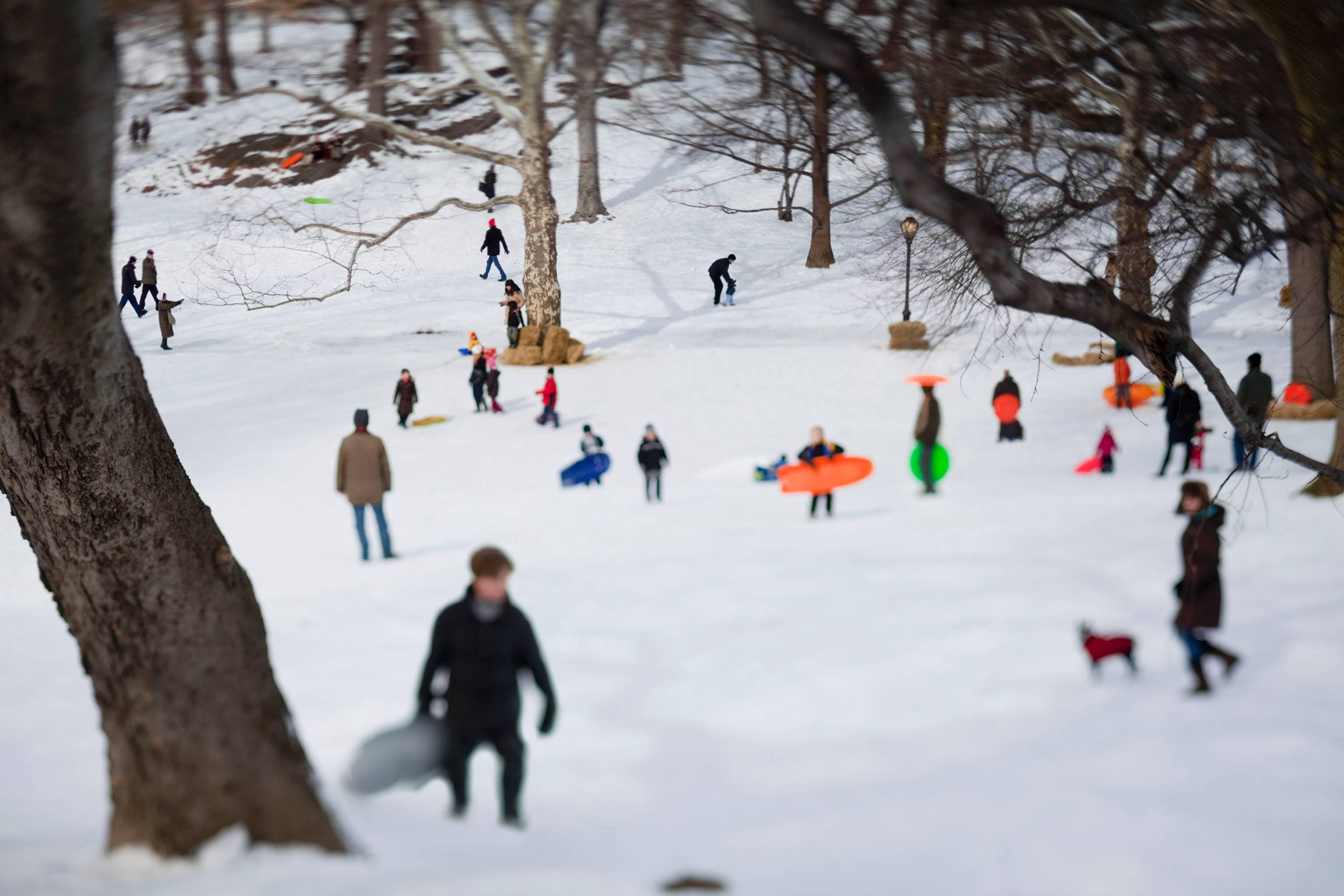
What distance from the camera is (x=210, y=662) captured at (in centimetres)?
451

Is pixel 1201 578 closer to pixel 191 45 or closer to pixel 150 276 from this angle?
pixel 191 45

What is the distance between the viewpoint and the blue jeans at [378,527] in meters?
12.1

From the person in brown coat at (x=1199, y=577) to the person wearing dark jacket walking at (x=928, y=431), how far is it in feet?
21.6

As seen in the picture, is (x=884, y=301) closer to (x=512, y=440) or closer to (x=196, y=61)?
(x=512, y=440)

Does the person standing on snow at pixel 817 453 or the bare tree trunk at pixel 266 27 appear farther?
the person standing on snow at pixel 817 453

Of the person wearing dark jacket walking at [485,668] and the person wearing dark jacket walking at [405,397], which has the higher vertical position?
the person wearing dark jacket walking at [485,668]

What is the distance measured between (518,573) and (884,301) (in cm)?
1867

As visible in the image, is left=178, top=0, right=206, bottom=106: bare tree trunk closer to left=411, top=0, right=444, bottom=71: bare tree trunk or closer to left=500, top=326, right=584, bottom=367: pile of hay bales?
left=411, top=0, right=444, bottom=71: bare tree trunk

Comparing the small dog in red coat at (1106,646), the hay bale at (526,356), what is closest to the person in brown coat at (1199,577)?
the small dog in red coat at (1106,646)

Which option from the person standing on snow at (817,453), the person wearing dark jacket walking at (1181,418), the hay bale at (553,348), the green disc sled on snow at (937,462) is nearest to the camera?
the person standing on snow at (817,453)

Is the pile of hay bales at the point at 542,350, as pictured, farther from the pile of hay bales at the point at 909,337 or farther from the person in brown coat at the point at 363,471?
the person in brown coat at the point at 363,471

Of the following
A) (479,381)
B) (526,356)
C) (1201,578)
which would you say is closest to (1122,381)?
(479,381)

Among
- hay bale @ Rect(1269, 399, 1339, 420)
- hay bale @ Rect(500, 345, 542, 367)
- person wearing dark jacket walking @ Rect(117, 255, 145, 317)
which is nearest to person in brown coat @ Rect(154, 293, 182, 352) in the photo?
person wearing dark jacket walking @ Rect(117, 255, 145, 317)

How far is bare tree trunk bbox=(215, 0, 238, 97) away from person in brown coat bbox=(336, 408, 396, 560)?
8.30 meters
